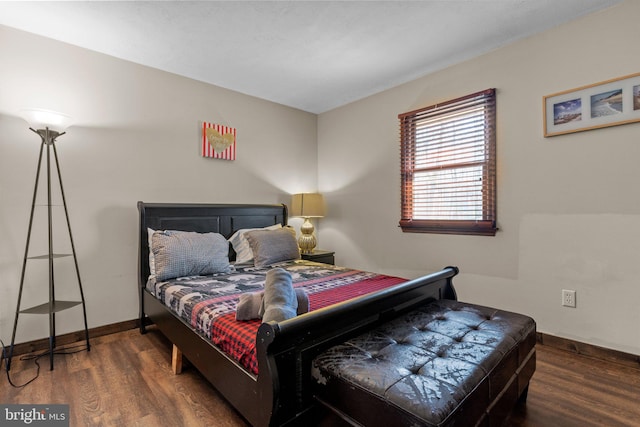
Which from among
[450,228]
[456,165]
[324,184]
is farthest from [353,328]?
[324,184]

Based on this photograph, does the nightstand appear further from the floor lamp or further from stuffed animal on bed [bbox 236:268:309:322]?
the floor lamp

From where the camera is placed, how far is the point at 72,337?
2.52 m

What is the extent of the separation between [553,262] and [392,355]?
187 cm

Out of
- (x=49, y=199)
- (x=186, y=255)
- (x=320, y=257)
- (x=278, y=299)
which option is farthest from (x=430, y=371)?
(x=49, y=199)

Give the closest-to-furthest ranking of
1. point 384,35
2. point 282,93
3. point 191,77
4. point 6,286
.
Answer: point 6,286 → point 384,35 → point 191,77 → point 282,93

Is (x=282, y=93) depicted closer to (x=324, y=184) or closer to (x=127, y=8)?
(x=324, y=184)

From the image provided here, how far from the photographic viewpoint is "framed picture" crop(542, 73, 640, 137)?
2.06m

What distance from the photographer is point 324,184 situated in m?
4.25

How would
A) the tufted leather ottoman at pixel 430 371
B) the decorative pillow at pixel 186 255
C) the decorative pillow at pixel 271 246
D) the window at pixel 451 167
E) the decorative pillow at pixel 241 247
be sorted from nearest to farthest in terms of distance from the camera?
the tufted leather ottoman at pixel 430 371
the decorative pillow at pixel 186 255
the window at pixel 451 167
the decorative pillow at pixel 271 246
the decorative pillow at pixel 241 247

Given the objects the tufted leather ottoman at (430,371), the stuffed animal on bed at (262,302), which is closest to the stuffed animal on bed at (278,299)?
the stuffed animal on bed at (262,302)

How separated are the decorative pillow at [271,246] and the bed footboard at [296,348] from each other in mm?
1570

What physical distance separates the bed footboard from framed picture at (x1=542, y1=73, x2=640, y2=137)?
2016 millimetres

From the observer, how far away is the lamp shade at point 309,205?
3805mm

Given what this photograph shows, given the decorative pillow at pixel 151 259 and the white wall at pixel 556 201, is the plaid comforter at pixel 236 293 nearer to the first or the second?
the decorative pillow at pixel 151 259
